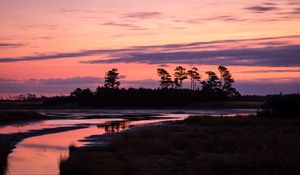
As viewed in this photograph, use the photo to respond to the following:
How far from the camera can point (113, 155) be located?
25.7 m

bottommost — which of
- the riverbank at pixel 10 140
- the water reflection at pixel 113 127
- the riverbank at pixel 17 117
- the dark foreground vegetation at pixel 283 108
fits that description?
the riverbank at pixel 10 140

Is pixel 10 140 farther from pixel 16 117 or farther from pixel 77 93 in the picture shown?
pixel 77 93

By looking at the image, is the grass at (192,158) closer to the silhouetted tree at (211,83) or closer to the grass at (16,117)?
the grass at (16,117)

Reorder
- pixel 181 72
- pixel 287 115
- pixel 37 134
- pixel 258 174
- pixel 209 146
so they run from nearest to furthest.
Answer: pixel 258 174, pixel 209 146, pixel 37 134, pixel 287 115, pixel 181 72

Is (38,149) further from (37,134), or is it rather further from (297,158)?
(297,158)

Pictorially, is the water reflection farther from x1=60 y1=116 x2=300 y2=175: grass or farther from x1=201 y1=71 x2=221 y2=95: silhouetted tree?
x1=201 y1=71 x2=221 y2=95: silhouetted tree

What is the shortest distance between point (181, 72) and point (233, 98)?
20.8 m

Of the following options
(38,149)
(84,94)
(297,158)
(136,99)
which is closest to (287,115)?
(38,149)

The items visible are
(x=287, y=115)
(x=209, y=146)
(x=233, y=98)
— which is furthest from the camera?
(x=233, y=98)

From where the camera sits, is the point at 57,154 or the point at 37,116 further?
the point at 37,116

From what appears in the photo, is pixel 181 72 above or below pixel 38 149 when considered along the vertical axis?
above

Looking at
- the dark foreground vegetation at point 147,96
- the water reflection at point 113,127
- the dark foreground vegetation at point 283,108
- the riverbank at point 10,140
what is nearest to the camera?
the riverbank at point 10,140

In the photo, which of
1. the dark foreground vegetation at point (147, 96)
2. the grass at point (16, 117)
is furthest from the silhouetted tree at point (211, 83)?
the grass at point (16, 117)

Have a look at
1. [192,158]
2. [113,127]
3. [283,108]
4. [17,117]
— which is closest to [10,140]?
[113,127]
